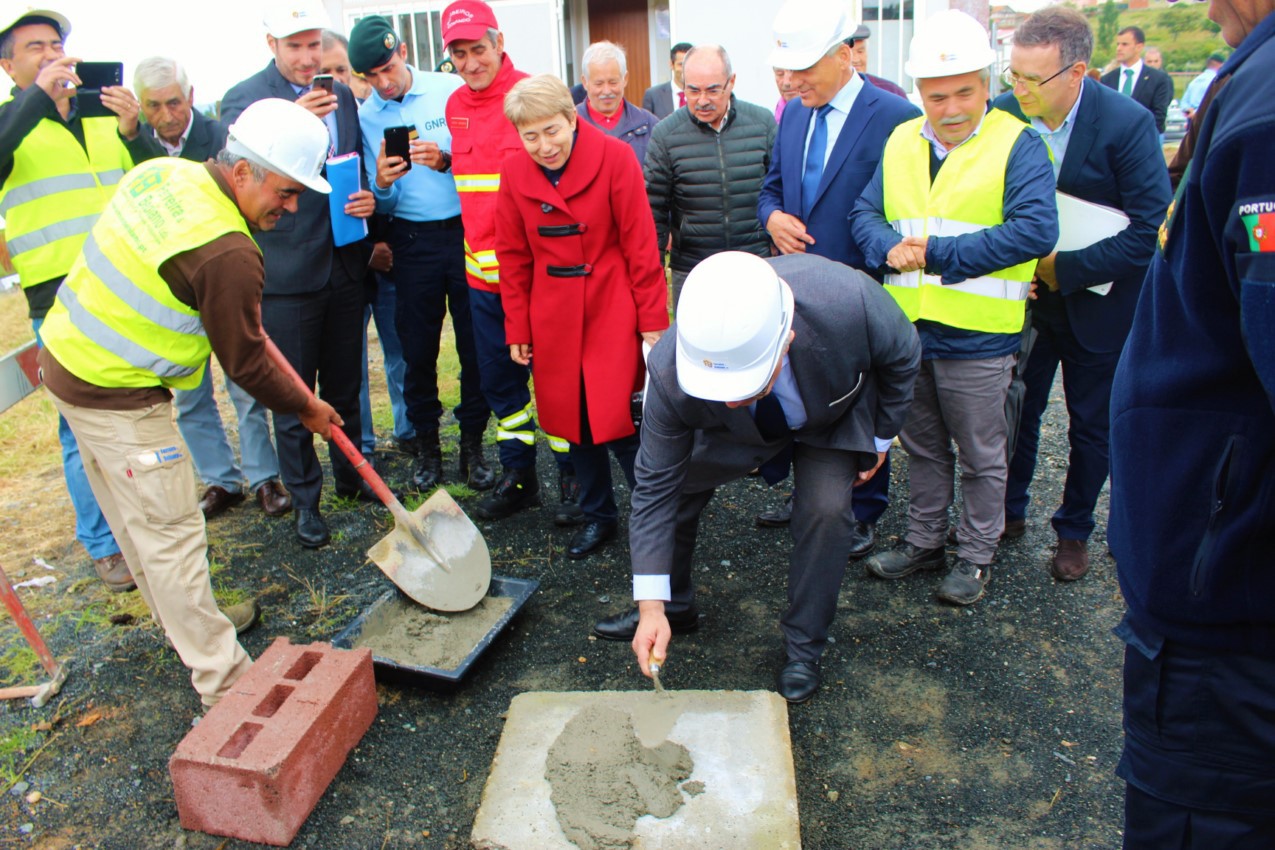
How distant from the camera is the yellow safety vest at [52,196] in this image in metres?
3.53

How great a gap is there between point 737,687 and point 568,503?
1506 millimetres

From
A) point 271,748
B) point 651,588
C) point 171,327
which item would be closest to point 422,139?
point 171,327

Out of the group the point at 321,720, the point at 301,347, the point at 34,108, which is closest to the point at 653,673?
the point at 321,720

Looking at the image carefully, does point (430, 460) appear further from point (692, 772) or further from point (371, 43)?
point (692, 772)

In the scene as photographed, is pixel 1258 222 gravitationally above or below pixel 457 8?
below

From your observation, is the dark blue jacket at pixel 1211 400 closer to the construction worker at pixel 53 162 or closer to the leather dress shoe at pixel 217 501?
the construction worker at pixel 53 162

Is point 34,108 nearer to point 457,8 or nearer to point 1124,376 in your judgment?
point 457,8

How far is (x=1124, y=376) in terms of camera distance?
1.55m

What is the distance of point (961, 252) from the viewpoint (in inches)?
123

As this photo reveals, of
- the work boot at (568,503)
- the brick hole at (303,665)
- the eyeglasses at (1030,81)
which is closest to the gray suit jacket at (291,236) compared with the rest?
the work boot at (568,503)

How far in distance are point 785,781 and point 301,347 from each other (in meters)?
2.81

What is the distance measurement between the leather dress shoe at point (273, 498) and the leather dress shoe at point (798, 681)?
2604 mm

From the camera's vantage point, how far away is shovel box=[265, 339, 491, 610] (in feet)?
11.2

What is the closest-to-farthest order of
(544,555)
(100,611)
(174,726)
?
1. (174,726)
2. (100,611)
3. (544,555)
